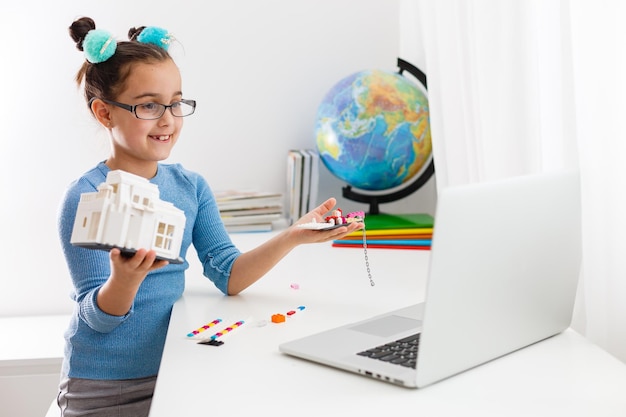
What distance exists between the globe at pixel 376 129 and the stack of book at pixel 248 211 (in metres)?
0.20

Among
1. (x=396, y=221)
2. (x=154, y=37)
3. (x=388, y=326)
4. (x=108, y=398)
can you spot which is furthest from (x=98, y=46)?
(x=396, y=221)

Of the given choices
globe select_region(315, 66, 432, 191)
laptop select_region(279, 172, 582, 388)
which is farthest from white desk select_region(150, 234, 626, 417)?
globe select_region(315, 66, 432, 191)

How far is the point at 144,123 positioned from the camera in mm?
1358

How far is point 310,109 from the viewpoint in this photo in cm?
240

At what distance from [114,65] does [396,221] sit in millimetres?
891

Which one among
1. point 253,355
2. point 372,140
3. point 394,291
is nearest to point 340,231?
point 394,291

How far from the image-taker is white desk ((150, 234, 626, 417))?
84cm

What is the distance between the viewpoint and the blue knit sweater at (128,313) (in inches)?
48.7

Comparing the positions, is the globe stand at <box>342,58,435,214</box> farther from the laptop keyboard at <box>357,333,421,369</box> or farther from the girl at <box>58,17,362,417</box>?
the laptop keyboard at <box>357,333,421,369</box>

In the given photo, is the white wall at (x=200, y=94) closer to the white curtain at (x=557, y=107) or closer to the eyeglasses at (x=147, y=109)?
the white curtain at (x=557, y=107)

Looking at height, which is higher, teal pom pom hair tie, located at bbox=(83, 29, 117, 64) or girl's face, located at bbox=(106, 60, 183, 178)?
teal pom pom hair tie, located at bbox=(83, 29, 117, 64)

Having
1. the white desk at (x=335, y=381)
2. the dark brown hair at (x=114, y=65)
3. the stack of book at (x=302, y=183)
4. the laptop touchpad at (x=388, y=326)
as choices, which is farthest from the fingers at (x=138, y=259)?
the stack of book at (x=302, y=183)

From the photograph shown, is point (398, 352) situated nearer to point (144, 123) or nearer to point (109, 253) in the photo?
point (109, 253)

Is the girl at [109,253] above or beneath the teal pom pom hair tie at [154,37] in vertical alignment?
beneath
